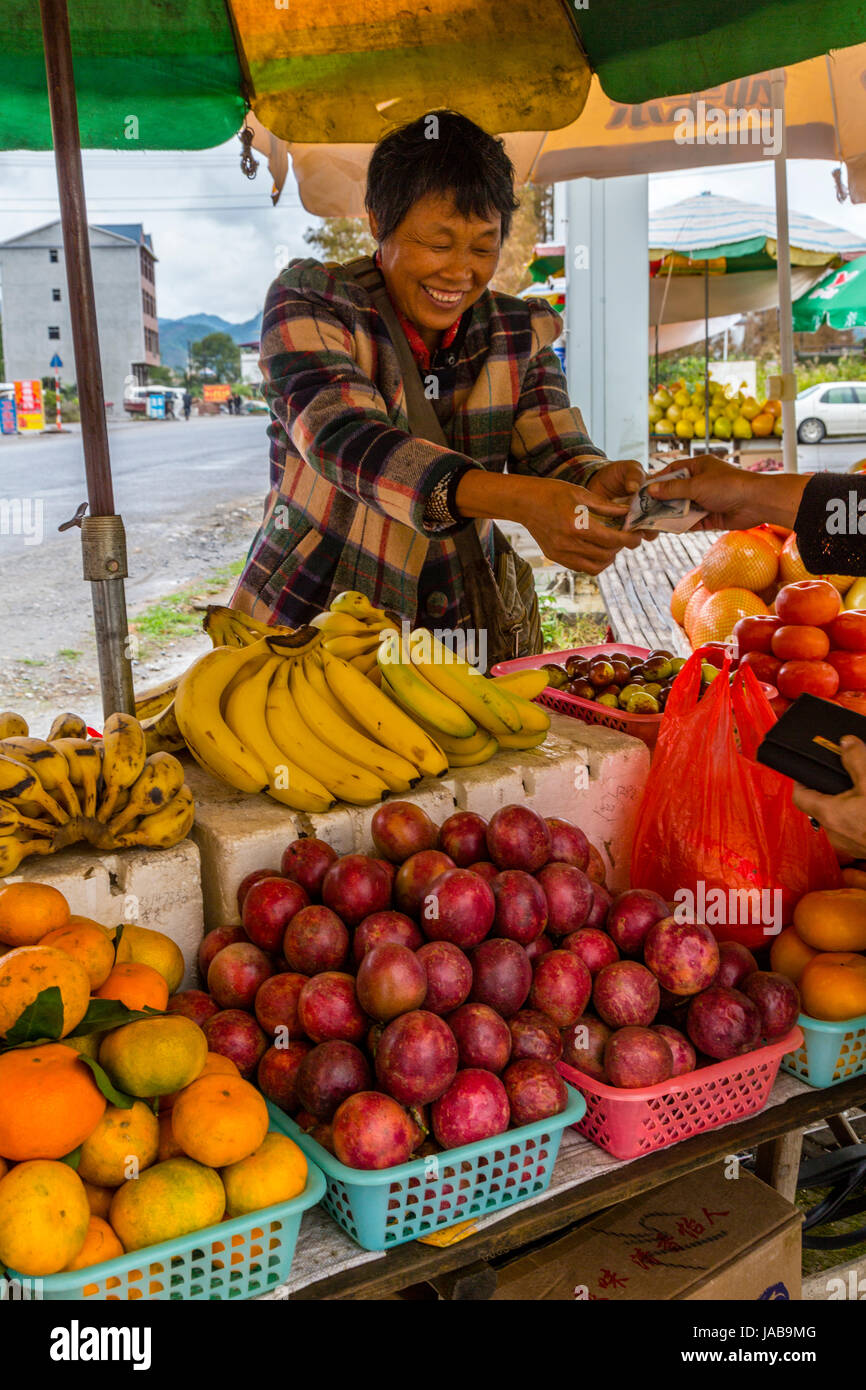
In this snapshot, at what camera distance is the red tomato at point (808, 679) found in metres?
2.61

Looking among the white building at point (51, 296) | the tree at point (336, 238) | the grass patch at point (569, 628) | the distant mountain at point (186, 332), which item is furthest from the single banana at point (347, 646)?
the distant mountain at point (186, 332)

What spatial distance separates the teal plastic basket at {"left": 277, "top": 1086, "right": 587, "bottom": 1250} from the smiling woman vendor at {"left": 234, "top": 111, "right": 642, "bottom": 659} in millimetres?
1138

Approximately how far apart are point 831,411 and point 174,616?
12.7m

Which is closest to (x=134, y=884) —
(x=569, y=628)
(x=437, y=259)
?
(x=437, y=259)

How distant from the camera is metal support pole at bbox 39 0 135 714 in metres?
1.89

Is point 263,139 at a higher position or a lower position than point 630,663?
higher

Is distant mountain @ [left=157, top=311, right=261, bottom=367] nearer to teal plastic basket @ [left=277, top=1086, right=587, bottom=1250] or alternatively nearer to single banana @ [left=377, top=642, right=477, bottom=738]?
single banana @ [left=377, top=642, right=477, bottom=738]

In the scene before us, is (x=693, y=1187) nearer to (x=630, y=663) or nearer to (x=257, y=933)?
(x=257, y=933)

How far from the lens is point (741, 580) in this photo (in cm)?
383

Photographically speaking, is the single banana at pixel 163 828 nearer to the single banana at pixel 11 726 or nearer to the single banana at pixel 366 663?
the single banana at pixel 11 726

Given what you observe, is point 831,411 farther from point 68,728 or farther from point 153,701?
point 68,728

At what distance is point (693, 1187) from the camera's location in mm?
1855
